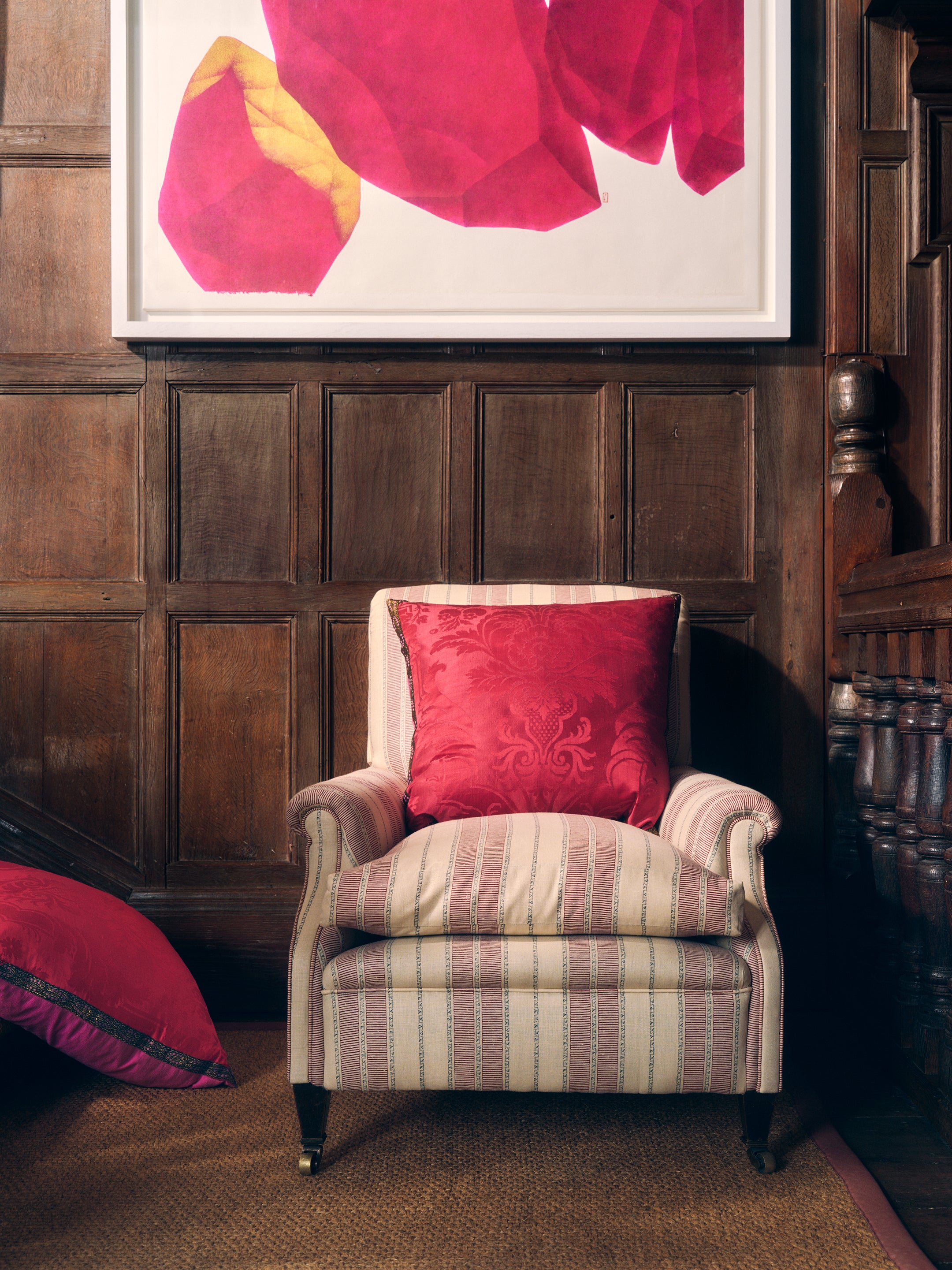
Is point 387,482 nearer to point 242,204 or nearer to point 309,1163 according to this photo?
point 242,204

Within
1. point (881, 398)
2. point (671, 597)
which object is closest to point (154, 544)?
point (671, 597)

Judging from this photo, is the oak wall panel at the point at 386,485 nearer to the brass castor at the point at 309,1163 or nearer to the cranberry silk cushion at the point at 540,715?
the cranberry silk cushion at the point at 540,715

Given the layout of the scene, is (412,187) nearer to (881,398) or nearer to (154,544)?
(154,544)

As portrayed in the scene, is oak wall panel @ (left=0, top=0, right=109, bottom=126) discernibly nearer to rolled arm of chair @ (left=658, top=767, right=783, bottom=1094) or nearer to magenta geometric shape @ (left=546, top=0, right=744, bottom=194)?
magenta geometric shape @ (left=546, top=0, right=744, bottom=194)

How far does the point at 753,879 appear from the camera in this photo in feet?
4.43

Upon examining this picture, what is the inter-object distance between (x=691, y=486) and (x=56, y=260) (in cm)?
172

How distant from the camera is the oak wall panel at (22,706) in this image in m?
2.13

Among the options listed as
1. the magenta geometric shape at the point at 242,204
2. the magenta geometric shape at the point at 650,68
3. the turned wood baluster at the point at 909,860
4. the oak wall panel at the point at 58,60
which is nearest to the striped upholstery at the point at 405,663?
the turned wood baluster at the point at 909,860

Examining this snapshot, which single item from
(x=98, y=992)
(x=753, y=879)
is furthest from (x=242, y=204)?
(x=753, y=879)

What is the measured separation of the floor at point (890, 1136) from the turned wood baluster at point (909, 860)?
14 centimetres

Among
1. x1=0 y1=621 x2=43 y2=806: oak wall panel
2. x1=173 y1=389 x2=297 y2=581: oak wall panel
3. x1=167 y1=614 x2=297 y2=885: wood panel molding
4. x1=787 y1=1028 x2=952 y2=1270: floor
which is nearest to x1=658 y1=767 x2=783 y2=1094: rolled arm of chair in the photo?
x1=787 y1=1028 x2=952 y2=1270: floor

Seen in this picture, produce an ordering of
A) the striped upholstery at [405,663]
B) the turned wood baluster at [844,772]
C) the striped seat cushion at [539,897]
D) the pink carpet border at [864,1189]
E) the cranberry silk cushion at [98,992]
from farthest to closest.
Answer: the turned wood baluster at [844,772]
the striped upholstery at [405,663]
the cranberry silk cushion at [98,992]
the striped seat cushion at [539,897]
the pink carpet border at [864,1189]

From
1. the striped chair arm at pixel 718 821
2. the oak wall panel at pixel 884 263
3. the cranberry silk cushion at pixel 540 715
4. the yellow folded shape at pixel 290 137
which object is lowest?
the striped chair arm at pixel 718 821

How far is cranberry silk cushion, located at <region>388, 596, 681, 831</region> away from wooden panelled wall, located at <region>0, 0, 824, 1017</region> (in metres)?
0.48
